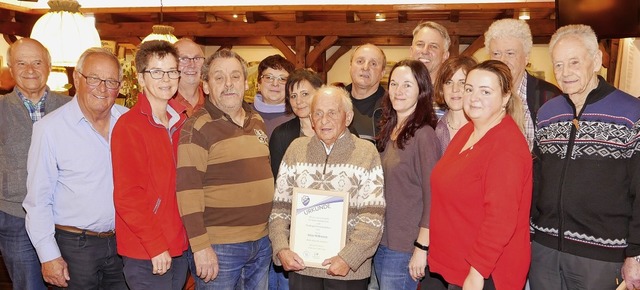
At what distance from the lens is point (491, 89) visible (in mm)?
2576

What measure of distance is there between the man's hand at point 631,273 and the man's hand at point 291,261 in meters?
1.61

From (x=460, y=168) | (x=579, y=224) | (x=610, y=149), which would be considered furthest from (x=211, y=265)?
(x=610, y=149)

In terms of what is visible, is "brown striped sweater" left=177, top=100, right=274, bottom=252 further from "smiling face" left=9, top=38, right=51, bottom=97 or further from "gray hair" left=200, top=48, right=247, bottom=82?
"smiling face" left=9, top=38, right=51, bottom=97

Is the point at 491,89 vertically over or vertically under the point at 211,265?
over

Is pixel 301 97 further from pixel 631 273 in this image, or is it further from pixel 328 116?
pixel 631 273

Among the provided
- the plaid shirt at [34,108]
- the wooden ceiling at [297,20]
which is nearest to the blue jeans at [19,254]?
the plaid shirt at [34,108]

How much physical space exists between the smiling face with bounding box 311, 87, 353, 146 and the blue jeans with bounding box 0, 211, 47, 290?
1865 millimetres

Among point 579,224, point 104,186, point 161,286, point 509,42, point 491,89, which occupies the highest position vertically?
point 509,42

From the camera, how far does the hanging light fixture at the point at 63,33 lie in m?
4.41

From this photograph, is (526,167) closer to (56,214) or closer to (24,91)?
(56,214)

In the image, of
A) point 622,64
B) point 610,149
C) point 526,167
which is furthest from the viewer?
point 622,64

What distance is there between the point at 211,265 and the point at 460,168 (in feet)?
4.57

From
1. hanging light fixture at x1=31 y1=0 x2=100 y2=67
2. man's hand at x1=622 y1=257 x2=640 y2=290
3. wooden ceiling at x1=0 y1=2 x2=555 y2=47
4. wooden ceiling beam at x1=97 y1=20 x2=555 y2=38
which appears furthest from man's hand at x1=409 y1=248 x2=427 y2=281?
wooden ceiling beam at x1=97 y1=20 x2=555 y2=38

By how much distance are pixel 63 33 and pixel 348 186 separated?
2.83 metres
